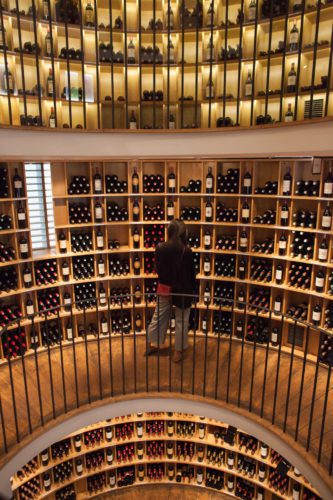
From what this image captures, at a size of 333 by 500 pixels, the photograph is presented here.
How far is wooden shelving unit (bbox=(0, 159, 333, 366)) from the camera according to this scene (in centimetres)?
445

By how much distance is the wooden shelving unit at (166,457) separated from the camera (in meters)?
4.60

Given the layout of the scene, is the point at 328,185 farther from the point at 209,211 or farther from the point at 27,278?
the point at 27,278

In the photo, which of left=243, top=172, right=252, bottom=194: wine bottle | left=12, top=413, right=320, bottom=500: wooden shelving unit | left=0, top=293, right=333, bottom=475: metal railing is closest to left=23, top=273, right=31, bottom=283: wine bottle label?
left=0, top=293, right=333, bottom=475: metal railing

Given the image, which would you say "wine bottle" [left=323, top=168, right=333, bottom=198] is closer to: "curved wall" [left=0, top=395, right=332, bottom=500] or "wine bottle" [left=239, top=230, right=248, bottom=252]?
"wine bottle" [left=239, top=230, right=248, bottom=252]

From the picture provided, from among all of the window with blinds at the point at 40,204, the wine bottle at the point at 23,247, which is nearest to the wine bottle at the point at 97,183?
the window with blinds at the point at 40,204

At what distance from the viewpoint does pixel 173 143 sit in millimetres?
3281

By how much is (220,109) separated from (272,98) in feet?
2.50

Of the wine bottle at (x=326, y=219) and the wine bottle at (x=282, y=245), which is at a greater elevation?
the wine bottle at (x=326, y=219)

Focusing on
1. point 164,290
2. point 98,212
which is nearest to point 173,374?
point 164,290

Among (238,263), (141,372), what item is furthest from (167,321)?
(238,263)

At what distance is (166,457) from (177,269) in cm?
293

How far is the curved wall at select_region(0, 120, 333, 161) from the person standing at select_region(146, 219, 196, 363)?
0.77 m

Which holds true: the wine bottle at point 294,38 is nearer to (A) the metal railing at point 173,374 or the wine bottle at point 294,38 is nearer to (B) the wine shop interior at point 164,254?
(B) the wine shop interior at point 164,254

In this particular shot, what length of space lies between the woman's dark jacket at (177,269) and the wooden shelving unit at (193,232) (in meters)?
0.67
